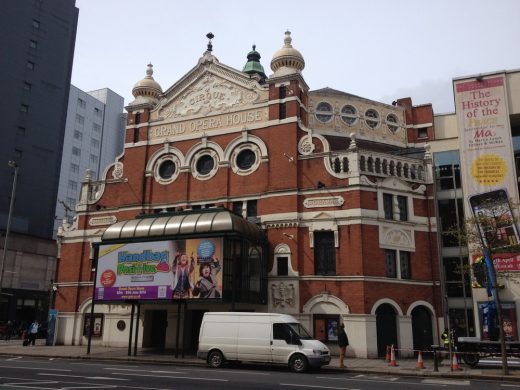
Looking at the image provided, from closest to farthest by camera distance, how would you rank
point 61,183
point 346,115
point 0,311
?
point 346,115 → point 0,311 → point 61,183

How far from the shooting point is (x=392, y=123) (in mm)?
39688

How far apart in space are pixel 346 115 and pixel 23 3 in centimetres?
4143

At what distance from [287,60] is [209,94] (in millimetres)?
5878

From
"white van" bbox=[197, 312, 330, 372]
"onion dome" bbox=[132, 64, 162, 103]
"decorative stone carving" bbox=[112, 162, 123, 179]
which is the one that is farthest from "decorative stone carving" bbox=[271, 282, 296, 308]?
"onion dome" bbox=[132, 64, 162, 103]

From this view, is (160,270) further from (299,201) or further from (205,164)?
(205,164)

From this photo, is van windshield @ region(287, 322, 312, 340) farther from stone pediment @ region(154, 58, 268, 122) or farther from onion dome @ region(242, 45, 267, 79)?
onion dome @ region(242, 45, 267, 79)

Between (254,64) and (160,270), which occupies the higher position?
(254,64)

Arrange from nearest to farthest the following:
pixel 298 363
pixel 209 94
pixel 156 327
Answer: pixel 298 363, pixel 156 327, pixel 209 94

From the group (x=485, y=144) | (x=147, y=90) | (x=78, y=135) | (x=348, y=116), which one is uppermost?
(x=78, y=135)

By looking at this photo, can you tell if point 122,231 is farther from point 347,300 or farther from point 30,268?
point 30,268

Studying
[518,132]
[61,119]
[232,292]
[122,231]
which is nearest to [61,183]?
[61,119]

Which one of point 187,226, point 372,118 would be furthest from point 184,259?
point 372,118

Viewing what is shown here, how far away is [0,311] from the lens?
48.3 m

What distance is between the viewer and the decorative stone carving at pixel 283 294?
28.6 m
